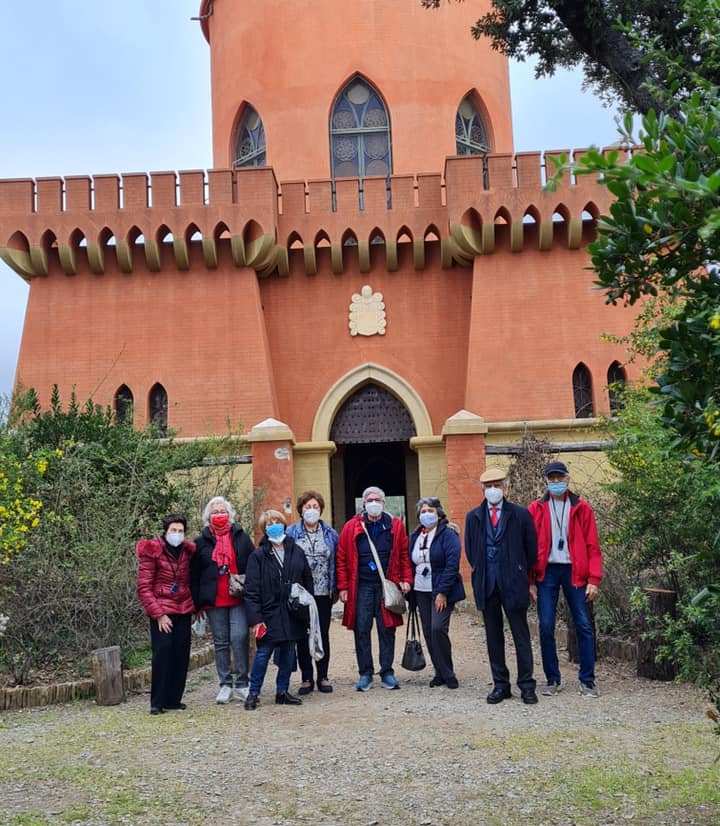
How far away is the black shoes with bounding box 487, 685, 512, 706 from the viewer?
21.9ft

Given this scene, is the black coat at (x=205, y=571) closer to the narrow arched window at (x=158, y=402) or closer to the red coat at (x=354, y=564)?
the red coat at (x=354, y=564)

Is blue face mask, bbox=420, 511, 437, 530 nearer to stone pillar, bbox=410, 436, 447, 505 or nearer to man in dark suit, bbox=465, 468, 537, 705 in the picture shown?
man in dark suit, bbox=465, 468, 537, 705

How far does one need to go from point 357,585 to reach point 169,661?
1.60 meters

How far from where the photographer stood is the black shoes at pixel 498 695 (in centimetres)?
668

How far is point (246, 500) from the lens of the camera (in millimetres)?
13211

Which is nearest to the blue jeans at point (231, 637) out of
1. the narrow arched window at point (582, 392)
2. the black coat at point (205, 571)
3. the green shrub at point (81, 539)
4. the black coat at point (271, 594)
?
the black coat at point (205, 571)

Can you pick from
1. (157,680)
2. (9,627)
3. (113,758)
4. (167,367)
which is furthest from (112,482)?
(167,367)

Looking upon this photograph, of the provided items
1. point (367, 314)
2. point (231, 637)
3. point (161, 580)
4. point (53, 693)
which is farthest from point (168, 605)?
point (367, 314)

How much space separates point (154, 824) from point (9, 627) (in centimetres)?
416

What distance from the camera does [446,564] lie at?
7.47m

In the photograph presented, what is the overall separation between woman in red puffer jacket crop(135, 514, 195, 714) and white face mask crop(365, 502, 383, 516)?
1440 mm

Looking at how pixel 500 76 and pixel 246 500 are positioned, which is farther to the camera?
pixel 500 76

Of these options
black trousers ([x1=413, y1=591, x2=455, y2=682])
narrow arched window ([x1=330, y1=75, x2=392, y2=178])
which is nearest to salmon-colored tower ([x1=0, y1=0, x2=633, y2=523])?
narrow arched window ([x1=330, y1=75, x2=392, y2=178])

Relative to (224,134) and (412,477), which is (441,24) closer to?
(224,134)
